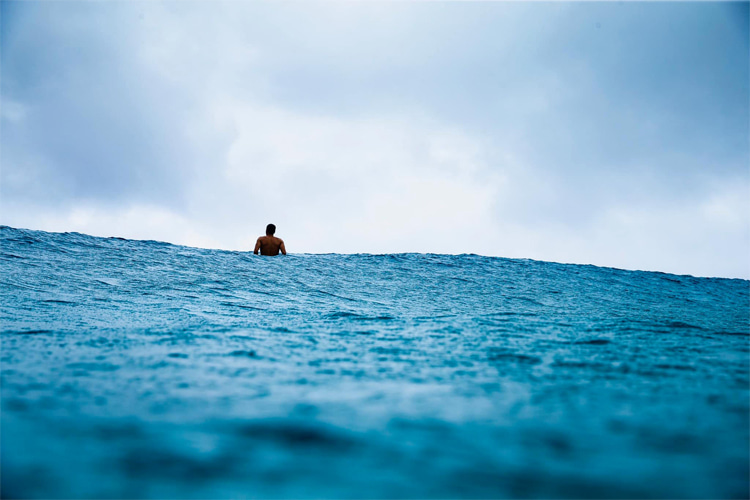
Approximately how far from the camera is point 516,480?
1558 mm

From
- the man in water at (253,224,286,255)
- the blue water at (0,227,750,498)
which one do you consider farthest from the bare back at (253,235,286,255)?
the blue water at (0,227,750,498)

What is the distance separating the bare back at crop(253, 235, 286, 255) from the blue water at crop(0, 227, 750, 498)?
18.2 ft

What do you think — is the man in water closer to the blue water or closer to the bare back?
the bare back

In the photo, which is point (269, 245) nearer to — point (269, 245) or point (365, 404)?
point (269, 245)

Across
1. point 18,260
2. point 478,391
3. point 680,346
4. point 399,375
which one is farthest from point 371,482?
point 18,260

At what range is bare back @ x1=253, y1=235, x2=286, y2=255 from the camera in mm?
11555

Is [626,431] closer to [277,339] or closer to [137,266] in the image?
[277,339]

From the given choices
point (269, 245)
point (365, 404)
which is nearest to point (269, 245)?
point (269, 245)

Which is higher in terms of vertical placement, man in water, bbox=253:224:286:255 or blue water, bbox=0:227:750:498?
man in water, bbox=253:224:286:255

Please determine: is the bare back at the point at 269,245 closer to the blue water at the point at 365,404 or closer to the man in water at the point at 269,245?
the man in water at the point at 269,245

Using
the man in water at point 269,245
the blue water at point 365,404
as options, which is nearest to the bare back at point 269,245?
the man in water at point 269,245

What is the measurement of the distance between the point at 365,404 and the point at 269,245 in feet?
31.9

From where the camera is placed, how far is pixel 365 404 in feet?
7.48

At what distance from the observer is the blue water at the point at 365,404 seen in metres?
1.56
